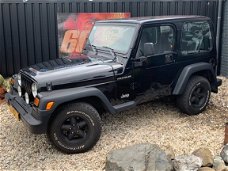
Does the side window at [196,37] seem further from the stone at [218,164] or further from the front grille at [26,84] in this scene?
the front grille at [26,84]

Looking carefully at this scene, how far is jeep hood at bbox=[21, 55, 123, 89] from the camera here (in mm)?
4531

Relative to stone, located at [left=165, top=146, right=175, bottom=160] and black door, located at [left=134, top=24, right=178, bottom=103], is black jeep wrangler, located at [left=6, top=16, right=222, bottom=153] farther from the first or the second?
stone, located at [left=165, top=146, right=175, bottom=160]

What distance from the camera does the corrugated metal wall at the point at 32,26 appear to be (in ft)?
26.8

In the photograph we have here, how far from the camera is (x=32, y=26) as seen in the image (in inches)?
326

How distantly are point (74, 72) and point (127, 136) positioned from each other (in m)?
1.37

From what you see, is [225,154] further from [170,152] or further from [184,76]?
[184,76]

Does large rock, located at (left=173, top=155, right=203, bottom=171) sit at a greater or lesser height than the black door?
lesser

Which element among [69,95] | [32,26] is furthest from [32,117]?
[32,26]

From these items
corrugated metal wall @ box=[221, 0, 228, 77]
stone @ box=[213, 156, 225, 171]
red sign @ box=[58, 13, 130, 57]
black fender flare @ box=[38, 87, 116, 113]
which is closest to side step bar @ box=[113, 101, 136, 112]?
black fender flare @ box=[38, 87, 116, 113]

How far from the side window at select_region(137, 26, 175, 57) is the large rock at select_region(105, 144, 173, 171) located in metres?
1.60

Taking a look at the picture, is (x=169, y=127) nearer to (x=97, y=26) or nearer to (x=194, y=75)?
(x=194, y=75)

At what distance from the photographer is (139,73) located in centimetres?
516

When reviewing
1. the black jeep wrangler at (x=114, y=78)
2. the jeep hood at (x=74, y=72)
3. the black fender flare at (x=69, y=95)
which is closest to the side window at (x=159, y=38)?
the black jeep wrangler at (x=114, y=78)

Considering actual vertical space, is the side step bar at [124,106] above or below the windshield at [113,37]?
below
